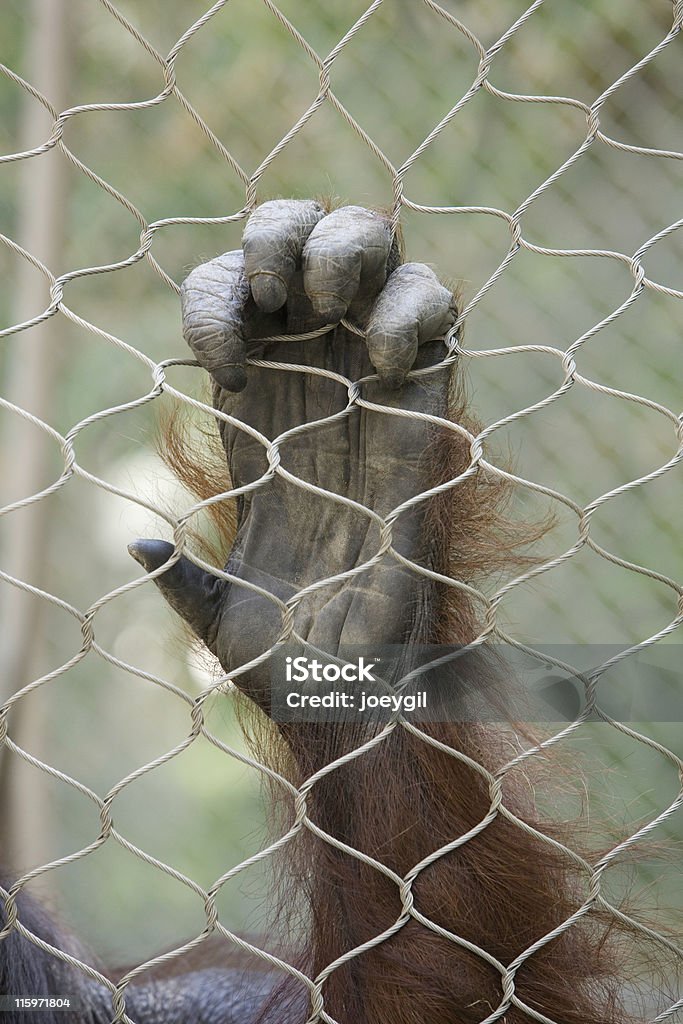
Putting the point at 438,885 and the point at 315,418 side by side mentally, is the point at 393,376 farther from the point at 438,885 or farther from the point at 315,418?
the point at 438,885

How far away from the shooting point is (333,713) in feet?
2.53

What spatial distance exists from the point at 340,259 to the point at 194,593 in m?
0.25

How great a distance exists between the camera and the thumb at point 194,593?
0.77 m

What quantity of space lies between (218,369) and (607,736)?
1131 millimetres

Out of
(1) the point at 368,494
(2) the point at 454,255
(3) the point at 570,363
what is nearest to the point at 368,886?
(1) the point at 368,494

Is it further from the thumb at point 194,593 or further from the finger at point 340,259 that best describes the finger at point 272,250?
the thumb at point 194,593

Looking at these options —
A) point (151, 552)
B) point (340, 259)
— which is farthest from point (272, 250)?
point (151, 552)

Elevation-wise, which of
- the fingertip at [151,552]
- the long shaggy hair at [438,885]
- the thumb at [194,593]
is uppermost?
the fingertip at [151,552]

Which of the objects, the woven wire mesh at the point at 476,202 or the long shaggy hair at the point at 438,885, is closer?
the long shaggy hair at the point at 438,885

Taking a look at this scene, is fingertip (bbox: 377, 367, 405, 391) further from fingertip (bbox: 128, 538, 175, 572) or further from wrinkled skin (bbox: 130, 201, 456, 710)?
fingertip (bbox: 128, 538, 175, 572)

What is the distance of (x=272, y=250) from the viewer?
713 mm

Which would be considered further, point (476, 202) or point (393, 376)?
point (476, 202)

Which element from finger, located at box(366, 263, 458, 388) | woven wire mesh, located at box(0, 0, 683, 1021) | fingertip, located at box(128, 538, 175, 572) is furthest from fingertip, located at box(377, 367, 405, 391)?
woven wire mesh, located at box(0, 0, 683, 1021)

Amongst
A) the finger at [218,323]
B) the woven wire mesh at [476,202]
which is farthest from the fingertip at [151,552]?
the woven wire mesh at [476,202]
